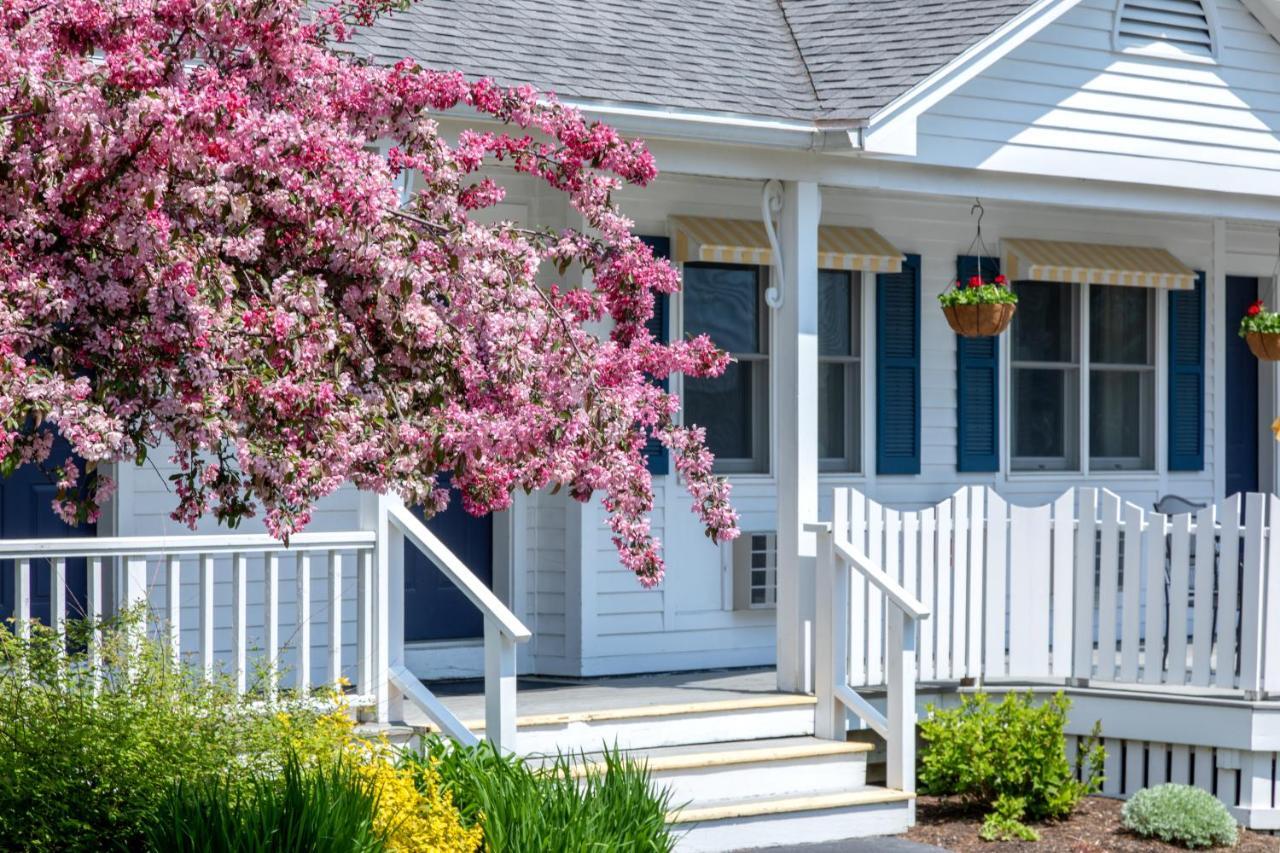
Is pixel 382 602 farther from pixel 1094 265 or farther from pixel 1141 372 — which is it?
pixel 1141 372

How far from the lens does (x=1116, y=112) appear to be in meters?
11.0

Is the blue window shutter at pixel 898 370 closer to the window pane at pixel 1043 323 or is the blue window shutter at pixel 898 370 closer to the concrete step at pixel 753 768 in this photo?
the window pane at pixel 1043 323

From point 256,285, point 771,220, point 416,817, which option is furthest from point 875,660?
point 256,285

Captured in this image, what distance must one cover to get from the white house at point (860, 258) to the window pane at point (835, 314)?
0.8 inches

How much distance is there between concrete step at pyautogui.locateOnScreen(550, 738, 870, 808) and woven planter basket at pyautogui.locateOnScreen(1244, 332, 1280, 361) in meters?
4.94

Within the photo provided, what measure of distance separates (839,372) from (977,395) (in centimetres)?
106

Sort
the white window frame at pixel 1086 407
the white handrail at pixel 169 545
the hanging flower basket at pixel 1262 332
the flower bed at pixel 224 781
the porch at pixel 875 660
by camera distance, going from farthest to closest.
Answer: the white window frame at pixel 1086 407 < the hanging flower basket at pixel 1262 332 < the porch at pixel 875 660 < the white handrail at pixel 169 545 < the flower bed at pixel 224 781

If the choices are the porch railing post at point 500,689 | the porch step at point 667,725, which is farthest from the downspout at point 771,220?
the porch railing post at point 500,689

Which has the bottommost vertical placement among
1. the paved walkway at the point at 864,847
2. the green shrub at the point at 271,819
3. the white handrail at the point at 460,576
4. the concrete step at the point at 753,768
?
the paved walkway at the point at 864,847

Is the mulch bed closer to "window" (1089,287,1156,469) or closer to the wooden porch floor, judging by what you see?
the wooden porch floor

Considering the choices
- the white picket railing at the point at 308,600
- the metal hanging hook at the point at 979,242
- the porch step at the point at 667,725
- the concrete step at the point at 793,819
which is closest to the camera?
the white picket railing at the point at 308,600

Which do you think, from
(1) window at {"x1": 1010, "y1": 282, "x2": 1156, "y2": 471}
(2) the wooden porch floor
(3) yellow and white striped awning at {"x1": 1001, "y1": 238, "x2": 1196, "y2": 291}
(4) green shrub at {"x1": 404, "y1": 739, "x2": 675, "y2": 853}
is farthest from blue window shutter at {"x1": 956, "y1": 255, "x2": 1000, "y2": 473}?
(4) green shrub at {"x1": 404, "y1": 739, "x2": 675, "y2": 853}

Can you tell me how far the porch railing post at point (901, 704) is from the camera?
9164 mm

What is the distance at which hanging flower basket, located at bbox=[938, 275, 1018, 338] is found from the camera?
11055 millimetres
